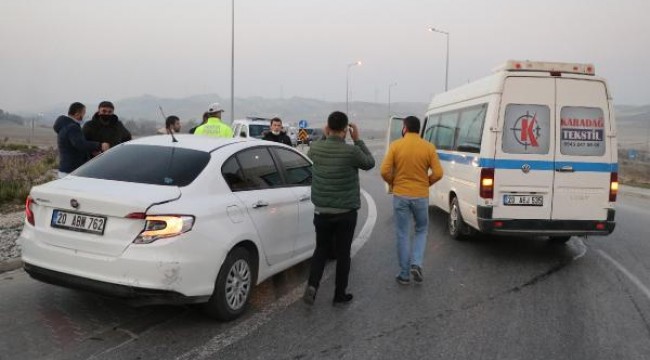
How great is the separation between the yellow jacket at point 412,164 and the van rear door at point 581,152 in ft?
7.08

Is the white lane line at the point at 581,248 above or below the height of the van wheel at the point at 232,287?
below

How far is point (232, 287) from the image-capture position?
477 centimetres

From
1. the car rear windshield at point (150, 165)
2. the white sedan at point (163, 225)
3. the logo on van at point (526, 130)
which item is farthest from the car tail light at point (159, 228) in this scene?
the logo on van at point (526, 130)

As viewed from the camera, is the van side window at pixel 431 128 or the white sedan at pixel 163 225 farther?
the van side window at pixel 431 128

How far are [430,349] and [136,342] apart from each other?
7.29 feet

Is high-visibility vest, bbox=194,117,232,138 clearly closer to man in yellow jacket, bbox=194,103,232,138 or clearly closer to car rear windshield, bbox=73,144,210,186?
man in yellow jacket, bbox=194,103,232,138

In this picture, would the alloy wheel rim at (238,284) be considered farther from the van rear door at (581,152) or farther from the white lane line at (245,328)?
the van rear door at (581,152)

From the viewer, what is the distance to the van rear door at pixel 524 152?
23.8 ft

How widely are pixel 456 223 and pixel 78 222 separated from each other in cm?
574

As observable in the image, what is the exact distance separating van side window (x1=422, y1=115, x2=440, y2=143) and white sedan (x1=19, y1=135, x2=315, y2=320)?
5.66 m

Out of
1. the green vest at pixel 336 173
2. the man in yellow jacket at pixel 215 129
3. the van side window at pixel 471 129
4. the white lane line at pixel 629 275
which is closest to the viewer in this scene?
the green vest at pixel 336 173

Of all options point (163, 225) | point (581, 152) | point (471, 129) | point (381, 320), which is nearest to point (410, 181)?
point (381, 320)

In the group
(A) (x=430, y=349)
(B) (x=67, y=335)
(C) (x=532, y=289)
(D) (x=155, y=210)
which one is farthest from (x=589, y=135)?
(B) (x=67, y=335)

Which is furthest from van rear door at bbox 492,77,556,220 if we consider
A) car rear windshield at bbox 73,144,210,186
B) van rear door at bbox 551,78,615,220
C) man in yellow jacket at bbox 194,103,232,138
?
car rear windshield at bbox 73,144,210,186
